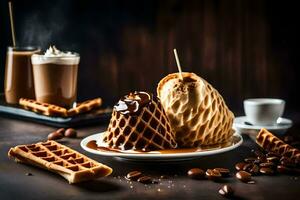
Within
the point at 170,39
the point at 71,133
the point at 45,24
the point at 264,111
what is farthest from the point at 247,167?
the point at 45,24

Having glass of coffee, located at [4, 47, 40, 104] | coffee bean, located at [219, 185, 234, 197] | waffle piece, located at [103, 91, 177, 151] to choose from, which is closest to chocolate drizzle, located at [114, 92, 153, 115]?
waffle piece, located at [103, 91, 177, 151]

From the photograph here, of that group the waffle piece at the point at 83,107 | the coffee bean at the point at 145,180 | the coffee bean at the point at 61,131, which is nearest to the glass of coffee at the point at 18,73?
the waffle piece at the point at 83,107

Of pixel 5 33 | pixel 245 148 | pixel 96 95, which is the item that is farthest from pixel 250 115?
pixel 5 33

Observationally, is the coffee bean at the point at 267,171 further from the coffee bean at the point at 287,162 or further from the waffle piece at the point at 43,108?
the waffle piece at the point at 43,108

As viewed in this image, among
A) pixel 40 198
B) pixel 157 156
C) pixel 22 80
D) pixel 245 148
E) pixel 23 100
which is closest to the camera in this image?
pixel 40 198

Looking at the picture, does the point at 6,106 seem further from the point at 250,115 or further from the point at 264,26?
the point at 264,26
